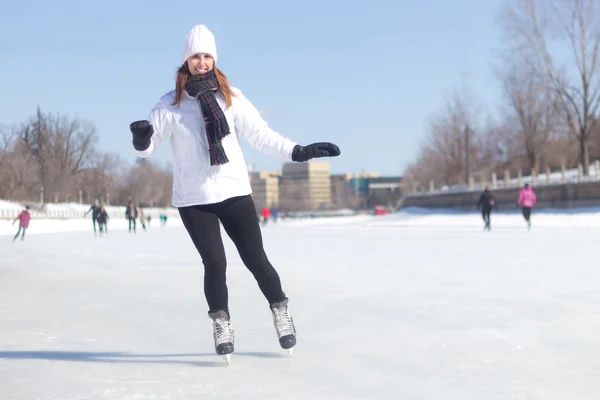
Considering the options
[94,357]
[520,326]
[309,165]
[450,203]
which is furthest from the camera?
[309,165]

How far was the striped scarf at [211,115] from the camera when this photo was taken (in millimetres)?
3039

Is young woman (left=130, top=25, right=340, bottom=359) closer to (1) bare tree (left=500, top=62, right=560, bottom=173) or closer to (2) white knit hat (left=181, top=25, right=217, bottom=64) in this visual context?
(2) white knit hat (left=181, top=25, right=217, bottom=64)

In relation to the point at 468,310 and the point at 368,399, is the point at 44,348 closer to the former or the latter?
the point at 368,399

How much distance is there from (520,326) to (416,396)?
177 cm

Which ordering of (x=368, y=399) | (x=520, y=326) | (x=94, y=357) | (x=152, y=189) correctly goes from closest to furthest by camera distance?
1. (x=368, y=399)
2. (x=94, y=357)
3. (x=520, y=326)
4. (x=152, y=189)

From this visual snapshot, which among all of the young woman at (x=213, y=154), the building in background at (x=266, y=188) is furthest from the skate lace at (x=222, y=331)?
the building in background at (x=266, y=188)

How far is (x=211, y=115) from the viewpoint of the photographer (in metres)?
3.04

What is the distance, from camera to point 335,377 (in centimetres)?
276

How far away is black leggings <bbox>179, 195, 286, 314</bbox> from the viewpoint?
310 cm

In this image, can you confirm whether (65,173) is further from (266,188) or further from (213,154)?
(266,188)

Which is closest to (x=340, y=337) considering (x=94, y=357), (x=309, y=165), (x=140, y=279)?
(x=94, y=357)

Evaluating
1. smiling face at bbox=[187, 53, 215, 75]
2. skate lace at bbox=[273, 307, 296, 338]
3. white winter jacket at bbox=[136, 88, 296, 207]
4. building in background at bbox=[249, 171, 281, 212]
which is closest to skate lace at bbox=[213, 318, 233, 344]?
skate lace at bbox=[273, 307, 296, 338]

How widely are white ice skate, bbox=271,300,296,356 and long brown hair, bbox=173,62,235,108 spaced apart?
Result: 947mm

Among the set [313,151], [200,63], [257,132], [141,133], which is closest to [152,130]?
[141,133]
